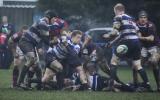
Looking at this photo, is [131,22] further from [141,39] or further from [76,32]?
[76,32]

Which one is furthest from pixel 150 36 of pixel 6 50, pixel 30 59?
pixel 6 50

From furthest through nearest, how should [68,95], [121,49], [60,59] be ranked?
[60,59], [121,49], [68,95]

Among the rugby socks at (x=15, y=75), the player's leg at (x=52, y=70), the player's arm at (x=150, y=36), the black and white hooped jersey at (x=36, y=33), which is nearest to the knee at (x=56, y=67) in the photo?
the player's leg at (x=52, y=70)

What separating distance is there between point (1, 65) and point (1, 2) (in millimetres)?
20477

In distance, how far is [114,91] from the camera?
46.2 feet

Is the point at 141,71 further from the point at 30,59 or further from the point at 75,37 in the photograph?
the point at 30,59

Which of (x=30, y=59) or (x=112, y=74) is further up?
(x=30, y=59)

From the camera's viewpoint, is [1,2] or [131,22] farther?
[1,2]

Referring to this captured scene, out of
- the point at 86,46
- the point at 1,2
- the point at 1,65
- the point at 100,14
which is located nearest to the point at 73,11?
the point at 100,14

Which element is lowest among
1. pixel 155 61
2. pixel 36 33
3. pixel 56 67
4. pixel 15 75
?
pixel 15 75

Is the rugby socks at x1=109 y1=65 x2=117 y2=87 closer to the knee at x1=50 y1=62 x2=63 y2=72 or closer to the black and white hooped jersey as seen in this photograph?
the knee at x1=50 y1=62 x2=63 y2=72

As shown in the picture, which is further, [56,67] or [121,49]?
[56,67]

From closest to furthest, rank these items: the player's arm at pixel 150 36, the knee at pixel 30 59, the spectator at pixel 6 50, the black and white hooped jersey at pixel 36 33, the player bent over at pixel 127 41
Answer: the player bent over at pixel 127 41, the knee at pixel 30 59, the black and white hooped jersey at pixel 36 33, the player's arm at pixel 150 36, the spectator at pixel 6 50

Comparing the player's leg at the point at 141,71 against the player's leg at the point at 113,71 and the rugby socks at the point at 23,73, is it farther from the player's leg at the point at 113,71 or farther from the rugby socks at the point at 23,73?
the rugby socks at the point at 23,73
